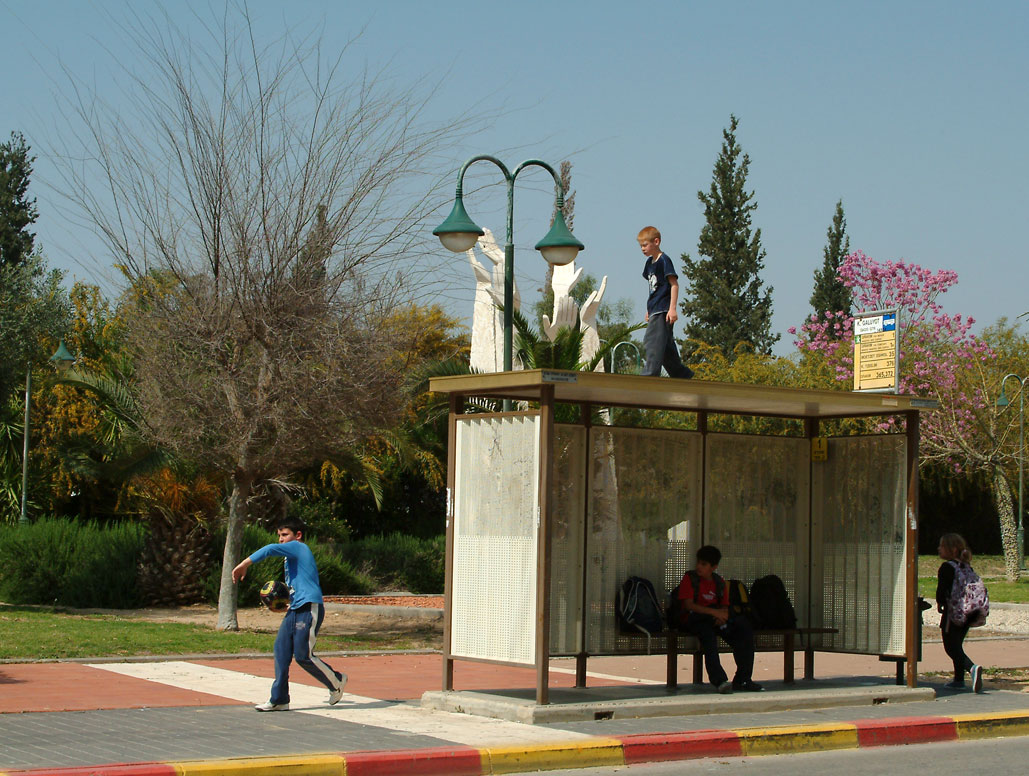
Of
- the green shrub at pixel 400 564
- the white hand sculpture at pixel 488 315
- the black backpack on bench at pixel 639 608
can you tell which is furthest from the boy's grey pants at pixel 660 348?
the green shrub at pixel 400 564

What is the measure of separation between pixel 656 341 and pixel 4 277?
17.0 metres

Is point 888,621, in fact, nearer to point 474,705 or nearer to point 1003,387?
point 474,705

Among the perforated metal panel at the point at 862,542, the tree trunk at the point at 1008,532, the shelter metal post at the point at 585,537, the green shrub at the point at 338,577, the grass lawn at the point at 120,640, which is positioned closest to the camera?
the shelter metal post at the point at 585,537

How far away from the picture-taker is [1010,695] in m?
13.1

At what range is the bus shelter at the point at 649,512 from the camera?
10812 mm

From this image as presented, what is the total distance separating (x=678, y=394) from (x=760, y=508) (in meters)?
2.48

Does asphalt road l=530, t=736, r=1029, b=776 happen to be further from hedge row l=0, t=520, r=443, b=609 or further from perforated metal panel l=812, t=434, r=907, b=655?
hedge row l=0, t=520, r=443, b=609

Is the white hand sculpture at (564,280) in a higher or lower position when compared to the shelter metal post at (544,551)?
higher

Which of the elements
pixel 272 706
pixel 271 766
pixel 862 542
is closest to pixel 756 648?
pixel 862 542

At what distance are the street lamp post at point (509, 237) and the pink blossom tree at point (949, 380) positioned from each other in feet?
81.8

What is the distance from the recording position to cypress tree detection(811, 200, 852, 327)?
65250 mm

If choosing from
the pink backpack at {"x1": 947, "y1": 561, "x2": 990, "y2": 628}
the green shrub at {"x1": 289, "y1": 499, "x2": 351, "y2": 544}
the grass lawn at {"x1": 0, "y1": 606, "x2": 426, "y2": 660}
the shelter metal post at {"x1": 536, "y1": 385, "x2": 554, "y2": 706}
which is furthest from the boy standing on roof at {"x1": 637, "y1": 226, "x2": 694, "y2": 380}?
the green shrub at {"x1": 289, "y1": 499, "x2": 351, "y2": 544}

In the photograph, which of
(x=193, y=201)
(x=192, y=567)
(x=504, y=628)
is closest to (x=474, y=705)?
Answer: (x=504, y=628)

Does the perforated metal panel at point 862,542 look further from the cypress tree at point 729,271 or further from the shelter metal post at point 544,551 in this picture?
the cypress tree at point 729,271
